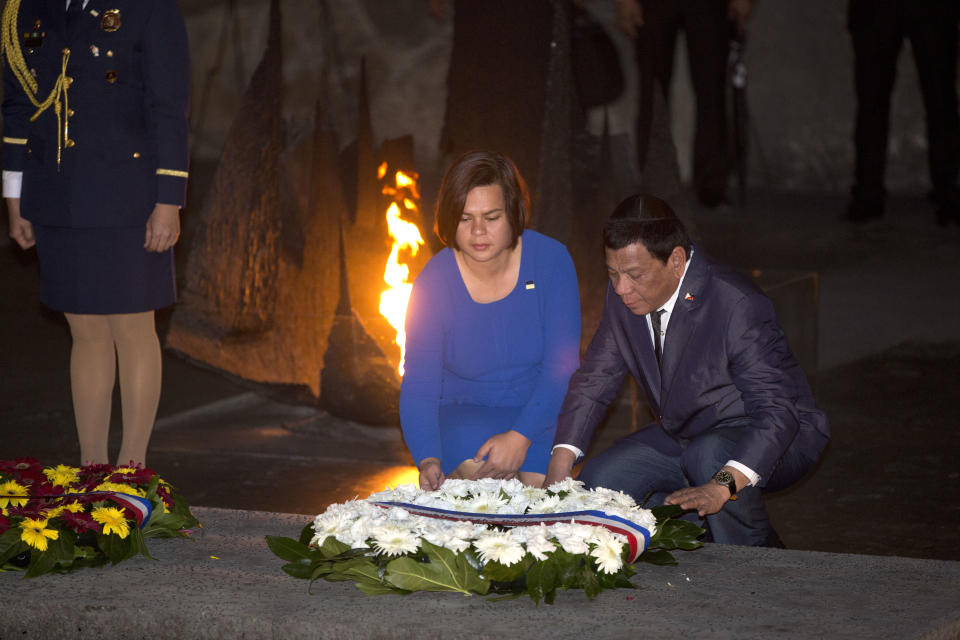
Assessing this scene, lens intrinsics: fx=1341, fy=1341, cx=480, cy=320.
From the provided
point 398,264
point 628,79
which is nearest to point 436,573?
point 398,264

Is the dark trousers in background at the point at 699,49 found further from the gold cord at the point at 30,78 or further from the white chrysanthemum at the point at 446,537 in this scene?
the white chrysanthemum at the point at 446,537

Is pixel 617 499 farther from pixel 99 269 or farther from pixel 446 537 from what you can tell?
pixel 99 269

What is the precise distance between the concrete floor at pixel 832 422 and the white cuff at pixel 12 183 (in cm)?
113

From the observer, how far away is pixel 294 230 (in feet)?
17.8

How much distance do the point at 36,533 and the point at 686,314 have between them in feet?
5.34

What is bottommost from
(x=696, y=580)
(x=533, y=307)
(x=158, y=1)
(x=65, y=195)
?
(x=696, y=580)

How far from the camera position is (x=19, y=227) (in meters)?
4.10

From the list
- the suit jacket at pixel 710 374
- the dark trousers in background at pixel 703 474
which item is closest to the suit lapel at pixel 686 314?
the suit jacket at pixel 710 374

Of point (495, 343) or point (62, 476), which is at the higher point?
point (495, 343)

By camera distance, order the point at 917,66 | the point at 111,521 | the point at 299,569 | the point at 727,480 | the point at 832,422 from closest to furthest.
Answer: the point at 299,569 < the point at 111,521 < the point at 727,480 < the point at 832,422 < the point at 917,66

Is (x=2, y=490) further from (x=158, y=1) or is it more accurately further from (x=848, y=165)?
(x=848, y=165)

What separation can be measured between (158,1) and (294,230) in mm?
1652

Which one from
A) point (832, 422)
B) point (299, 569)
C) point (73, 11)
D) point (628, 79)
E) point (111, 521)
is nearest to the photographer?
point (299, 569)

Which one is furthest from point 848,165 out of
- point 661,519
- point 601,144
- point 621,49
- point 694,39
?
point 661,519
